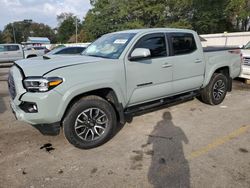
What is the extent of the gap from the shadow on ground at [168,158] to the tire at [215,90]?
154 cm

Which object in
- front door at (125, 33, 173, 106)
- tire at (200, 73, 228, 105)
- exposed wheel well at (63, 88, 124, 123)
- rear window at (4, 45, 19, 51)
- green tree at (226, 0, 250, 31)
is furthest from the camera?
green tree at (226, 0, 250, 31)

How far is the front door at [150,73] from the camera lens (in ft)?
13.1

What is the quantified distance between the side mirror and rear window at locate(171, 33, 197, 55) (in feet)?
3.35

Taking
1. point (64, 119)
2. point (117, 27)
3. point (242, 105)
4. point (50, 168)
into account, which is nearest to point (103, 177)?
point (50, 168)

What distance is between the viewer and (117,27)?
119 ft

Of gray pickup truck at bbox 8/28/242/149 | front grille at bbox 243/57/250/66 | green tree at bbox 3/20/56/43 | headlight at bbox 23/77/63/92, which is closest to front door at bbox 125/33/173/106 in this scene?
gray pickup truck at bbox 8/28/242/149

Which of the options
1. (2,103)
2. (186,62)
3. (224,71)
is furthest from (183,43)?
(2,103)

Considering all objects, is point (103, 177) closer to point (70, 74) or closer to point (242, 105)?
point (70, 74)

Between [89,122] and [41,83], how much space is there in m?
1.00

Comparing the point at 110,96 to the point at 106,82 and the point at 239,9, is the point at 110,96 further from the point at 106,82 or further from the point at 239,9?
the point at 239,9

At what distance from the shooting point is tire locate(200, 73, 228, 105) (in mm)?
5559

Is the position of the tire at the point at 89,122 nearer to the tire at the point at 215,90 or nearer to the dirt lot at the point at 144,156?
the dirt lot at the point at 144,156

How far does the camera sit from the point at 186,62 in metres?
4.80

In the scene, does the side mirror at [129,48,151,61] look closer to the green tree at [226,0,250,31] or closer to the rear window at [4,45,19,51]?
the rear window at [4,45,19,51]
